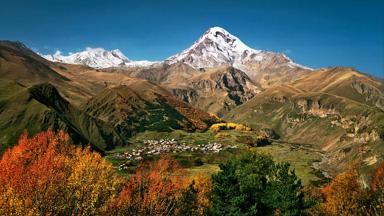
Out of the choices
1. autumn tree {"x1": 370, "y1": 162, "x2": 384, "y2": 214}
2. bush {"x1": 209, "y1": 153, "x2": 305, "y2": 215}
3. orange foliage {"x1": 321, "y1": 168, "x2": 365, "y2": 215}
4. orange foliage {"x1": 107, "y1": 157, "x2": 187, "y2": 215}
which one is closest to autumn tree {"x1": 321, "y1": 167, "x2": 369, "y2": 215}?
orange foliage {"x1": 321, "y1": 168, "x2": 365, "y2": 215}

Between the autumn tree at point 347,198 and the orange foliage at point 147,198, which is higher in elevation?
the autumn tree at point 347,198

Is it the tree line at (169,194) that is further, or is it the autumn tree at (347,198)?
the autumn tree at (347,198)

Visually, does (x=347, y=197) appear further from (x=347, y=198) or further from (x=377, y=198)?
(x=377, y=198)

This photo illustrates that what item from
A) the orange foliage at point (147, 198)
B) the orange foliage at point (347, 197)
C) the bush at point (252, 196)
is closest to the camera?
the orange foliage at point (147, 198)

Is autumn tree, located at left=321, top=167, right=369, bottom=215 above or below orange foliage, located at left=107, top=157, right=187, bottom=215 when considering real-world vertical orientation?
above

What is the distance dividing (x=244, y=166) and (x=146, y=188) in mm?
34834

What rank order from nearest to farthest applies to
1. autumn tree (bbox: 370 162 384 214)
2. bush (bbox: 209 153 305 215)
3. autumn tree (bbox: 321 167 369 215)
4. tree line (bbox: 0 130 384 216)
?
1. autumn tree (bbox: 370 162 384 214)
2. tree line (bbox: 0 130 384 216)
3. bush (bbox: 209 153 305 215)
4. autumn tree (bbox: 321 167 369 215)

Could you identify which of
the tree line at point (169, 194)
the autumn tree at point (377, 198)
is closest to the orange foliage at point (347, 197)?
the tree line at point (169, 194)

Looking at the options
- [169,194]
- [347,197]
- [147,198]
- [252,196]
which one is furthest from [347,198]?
[147,198]

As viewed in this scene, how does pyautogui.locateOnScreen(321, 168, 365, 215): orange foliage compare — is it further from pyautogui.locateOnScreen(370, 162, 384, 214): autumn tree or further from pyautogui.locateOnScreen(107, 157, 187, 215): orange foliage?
pyautogui.locateOnScreen(107, 157, 187, 215): orange foliage

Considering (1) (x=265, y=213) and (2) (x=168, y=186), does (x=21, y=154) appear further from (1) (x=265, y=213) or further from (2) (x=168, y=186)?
(1) (x=265, y=213)

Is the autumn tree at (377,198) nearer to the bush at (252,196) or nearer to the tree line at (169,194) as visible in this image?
the tree line at (169,194)

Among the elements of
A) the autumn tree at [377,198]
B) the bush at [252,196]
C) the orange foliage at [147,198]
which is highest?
the autumn tree at [377,198]

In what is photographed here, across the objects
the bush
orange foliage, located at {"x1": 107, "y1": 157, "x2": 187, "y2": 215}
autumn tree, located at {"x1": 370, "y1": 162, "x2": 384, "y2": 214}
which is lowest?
orange foliage, located at {"x1": 107, "y1": 157, "x2": 187, "y2": 215}
